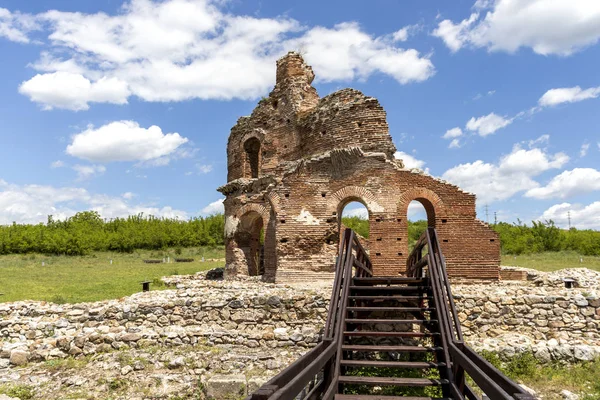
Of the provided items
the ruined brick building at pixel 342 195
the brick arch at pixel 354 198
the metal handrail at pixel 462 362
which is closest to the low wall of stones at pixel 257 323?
the metal handrail at pixel 462 362

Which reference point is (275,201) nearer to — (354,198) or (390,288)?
(354,198)

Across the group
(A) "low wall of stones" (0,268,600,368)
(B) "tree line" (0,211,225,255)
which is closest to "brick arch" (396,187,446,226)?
(A) "low wall of stones" (0,268,600,368)

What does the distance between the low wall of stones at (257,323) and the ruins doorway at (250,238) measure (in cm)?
790

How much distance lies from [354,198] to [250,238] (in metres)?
5.63

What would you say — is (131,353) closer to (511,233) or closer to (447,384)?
(447,384)

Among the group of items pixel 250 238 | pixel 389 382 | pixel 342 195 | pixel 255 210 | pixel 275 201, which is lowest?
pixel 389 382

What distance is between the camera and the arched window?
63.4 ft

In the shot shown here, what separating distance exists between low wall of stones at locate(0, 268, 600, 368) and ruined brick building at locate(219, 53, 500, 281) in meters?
3.82

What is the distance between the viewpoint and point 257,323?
9.72 metres

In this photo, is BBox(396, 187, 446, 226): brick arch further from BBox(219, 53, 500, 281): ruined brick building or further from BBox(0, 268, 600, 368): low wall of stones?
BBox(0, 268, 600, 368): low wall of stones

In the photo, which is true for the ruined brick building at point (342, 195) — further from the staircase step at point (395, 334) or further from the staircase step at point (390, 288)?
the staircase step at point (395, 334)

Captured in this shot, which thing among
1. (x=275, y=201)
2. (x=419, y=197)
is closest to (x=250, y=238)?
(x=275, y=201)

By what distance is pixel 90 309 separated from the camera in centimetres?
1032

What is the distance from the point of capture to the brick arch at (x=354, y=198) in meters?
14.1
